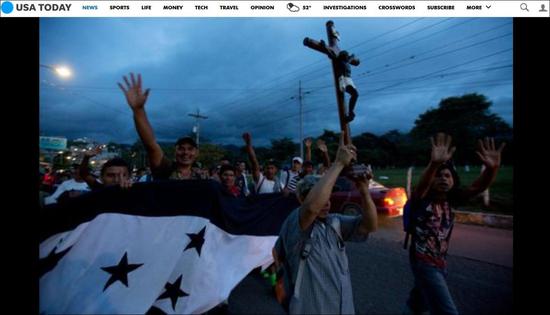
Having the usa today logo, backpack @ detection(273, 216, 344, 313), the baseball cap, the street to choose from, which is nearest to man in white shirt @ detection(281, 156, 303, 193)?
the street

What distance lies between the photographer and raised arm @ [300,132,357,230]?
139 cm

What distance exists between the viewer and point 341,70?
2.06 metres

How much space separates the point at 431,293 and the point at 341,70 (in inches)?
75.2

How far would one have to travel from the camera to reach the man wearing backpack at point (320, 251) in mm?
1457

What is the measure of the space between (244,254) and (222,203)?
1.86 ft

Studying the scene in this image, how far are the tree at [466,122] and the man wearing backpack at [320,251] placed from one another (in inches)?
1440

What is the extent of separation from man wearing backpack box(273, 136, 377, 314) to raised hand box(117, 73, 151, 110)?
59.1 inches

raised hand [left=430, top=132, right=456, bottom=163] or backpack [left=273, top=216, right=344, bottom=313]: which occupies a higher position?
raised hand [left=430, top=132, right=456, bottom=163]

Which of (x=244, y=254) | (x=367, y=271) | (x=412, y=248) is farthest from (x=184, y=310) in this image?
(x=367, y=271)

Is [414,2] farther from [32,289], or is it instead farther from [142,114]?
[32,289]

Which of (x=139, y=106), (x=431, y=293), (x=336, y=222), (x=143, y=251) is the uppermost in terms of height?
(x=139, y=106)

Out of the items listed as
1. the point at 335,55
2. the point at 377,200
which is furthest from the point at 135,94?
the point at 377,200

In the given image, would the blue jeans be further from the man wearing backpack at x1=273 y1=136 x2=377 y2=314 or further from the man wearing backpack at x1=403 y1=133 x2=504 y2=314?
the man wearing backpack at x1=273 y1=136 x2=377 y2=314

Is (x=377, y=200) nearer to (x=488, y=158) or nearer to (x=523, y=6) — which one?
(x=488, y=158)
